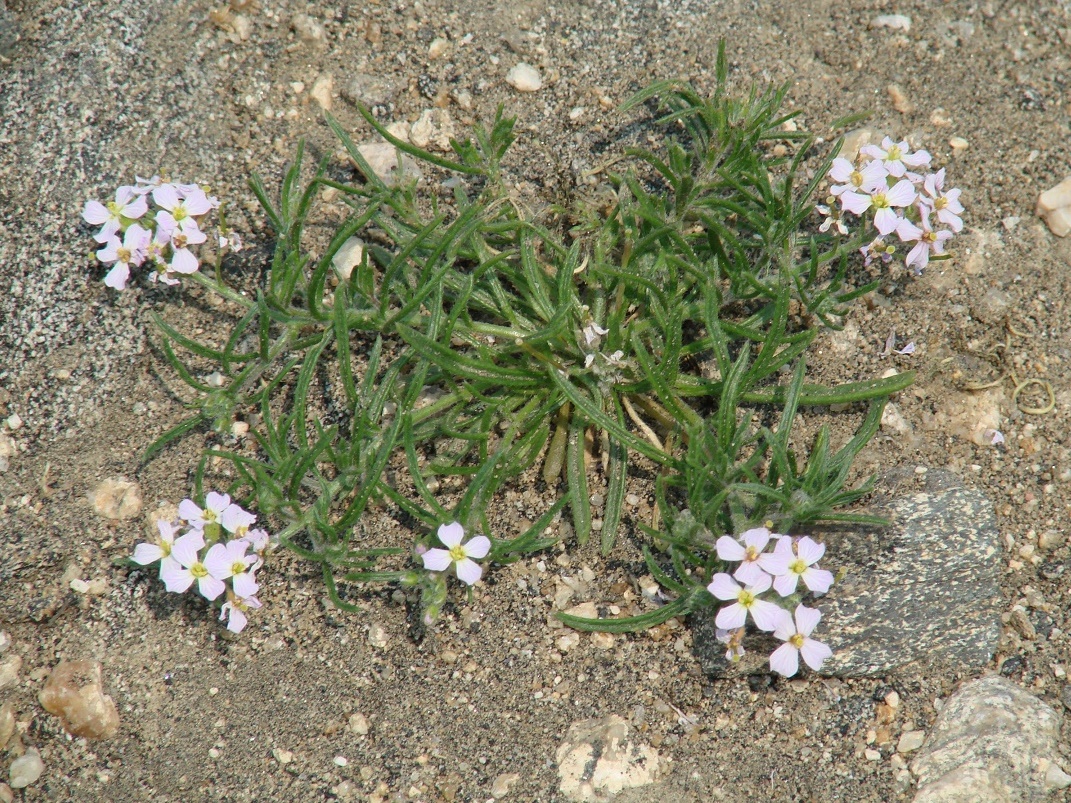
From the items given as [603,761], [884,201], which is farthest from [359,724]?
[884,201]

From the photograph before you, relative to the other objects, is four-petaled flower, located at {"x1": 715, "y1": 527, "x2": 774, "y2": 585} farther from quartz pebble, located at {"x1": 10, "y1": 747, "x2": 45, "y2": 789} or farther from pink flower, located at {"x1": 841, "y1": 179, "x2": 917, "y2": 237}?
quartz pebble, located at {"x1": 10, "y1": 747, "x2": 45, "y2": 789}

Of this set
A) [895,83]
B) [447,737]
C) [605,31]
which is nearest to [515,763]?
[447,737]

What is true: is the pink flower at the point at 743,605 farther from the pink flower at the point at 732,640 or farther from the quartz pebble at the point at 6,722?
the quartz pebble at the point at 6,722

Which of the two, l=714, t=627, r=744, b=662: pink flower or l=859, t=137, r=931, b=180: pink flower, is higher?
l=859, t=137, r=931, b=180: pink flower

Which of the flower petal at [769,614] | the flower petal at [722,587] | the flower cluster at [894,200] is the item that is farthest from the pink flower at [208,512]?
the flower cluster at [894,200]

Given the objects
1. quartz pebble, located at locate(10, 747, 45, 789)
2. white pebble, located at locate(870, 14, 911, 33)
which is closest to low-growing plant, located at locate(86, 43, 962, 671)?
white pebble, located at locate(870, 14, 911, 33)
